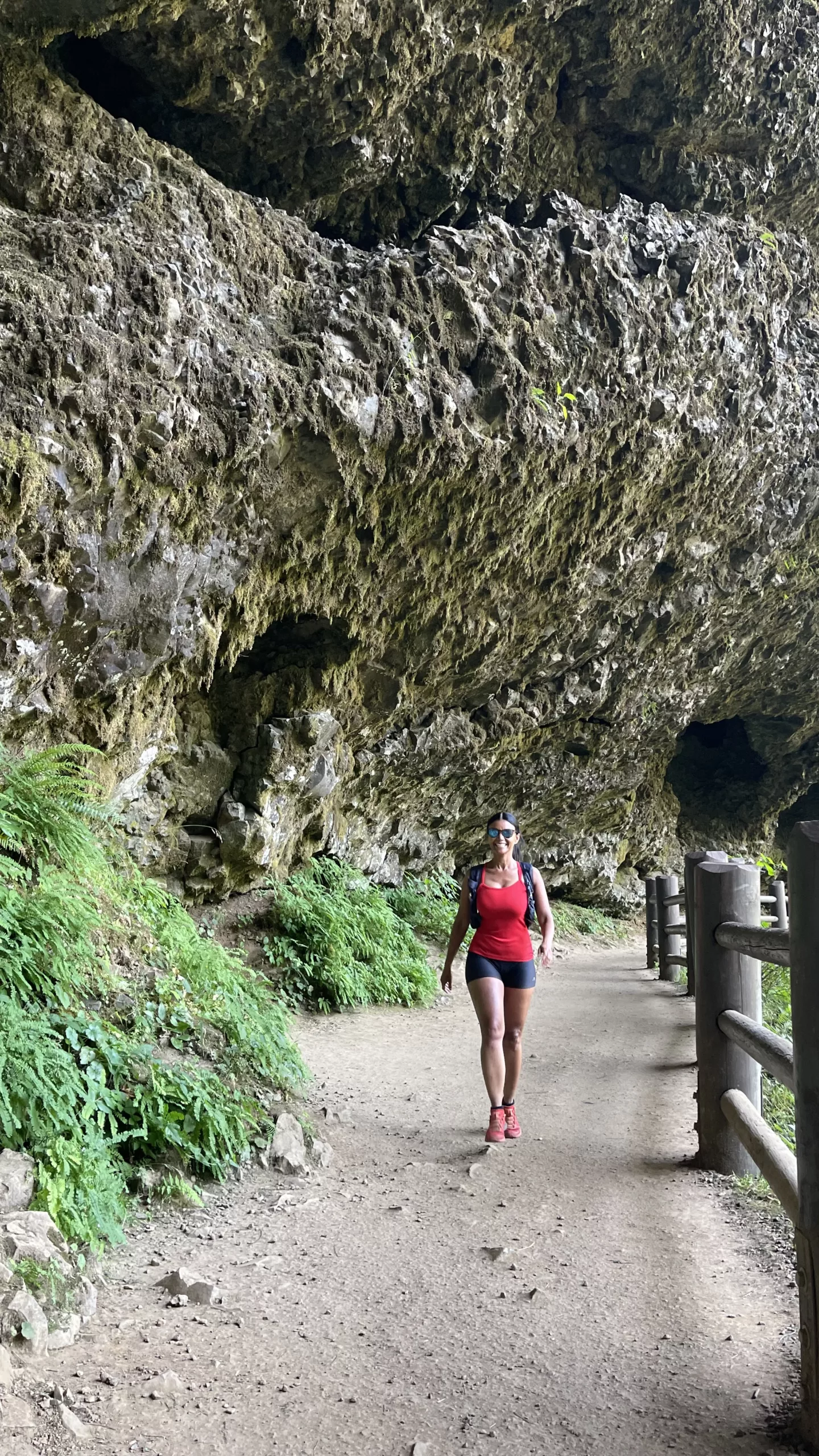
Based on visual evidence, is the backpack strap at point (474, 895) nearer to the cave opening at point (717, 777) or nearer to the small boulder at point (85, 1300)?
the small boulder at point (85, 1300)

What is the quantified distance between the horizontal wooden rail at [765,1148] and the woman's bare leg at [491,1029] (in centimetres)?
118

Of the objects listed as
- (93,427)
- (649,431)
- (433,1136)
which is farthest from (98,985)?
(649,431)

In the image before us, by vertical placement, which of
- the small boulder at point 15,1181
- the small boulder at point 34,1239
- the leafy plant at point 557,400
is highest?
the leafy plant at point 557,400

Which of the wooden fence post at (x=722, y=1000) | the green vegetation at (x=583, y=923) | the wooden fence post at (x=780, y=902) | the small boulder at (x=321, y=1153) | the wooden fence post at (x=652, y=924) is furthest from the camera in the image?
the green vegetation at (x=583, y=923)

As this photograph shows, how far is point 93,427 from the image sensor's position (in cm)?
570

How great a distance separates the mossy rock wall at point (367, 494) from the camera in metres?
5.81

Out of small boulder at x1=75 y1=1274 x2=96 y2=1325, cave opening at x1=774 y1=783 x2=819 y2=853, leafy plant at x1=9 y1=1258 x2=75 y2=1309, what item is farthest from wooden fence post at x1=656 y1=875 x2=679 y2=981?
cave opening at x1=774 y1=783 x2=819 y2=853

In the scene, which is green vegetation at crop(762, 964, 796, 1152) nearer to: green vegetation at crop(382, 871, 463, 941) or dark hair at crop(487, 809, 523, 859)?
dark hair at crop(487, 809, 523, 859)

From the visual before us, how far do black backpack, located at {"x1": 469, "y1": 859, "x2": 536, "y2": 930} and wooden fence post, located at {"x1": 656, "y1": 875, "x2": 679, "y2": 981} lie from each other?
6.68 meters

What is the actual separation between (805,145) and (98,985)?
1289 cm

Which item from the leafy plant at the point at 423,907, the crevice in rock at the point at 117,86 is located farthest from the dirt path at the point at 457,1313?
the crevice in rock at the point at 117,86

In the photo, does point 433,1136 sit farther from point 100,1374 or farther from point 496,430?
point 496,430

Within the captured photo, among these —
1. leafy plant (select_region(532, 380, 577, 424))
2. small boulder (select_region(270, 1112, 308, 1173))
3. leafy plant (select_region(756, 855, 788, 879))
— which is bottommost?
small boulder (select_region(270, 1112, 308, 1173))

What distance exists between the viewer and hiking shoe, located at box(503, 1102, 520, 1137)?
4.82m
